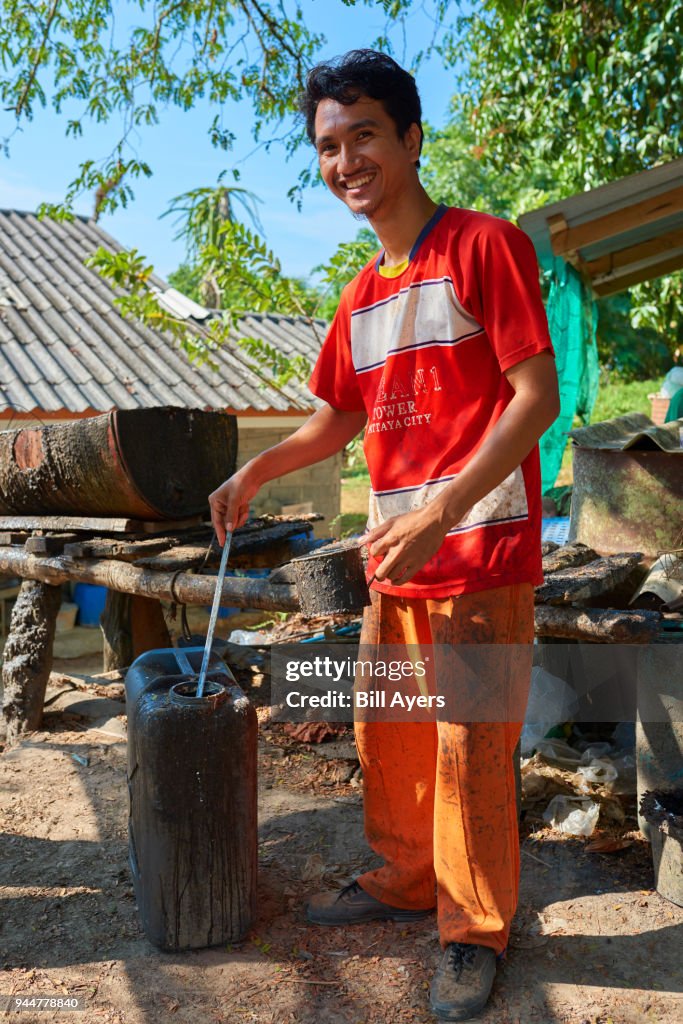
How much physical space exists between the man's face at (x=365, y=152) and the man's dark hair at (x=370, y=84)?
0.06 feet

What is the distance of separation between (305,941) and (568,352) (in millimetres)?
4765

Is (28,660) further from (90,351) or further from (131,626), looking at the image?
(90,351)

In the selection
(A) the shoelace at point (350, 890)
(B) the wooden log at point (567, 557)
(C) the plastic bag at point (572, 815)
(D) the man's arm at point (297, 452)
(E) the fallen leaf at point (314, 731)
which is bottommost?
(A) the shoelace at point (350, 890)

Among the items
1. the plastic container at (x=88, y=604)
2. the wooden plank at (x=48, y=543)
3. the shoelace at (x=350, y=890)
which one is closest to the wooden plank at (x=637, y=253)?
the wooden plank at (x=48, y=543)

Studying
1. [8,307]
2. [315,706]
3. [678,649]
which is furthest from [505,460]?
[8,307]

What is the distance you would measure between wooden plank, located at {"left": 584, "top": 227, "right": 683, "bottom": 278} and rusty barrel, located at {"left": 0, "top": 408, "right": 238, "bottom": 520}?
3667mm

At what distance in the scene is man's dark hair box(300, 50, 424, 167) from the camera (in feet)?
7.20

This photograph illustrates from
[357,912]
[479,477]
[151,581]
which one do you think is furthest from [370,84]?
[151,581]

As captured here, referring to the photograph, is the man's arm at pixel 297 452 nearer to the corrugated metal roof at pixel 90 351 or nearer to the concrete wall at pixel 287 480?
the corrugated metal roof at pixel 90 351

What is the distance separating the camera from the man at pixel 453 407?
2090mm

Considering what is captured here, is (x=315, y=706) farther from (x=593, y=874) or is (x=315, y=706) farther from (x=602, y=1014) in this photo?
(x=602, y=1014)

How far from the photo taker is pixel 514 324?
2025 mm

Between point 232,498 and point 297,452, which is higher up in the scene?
point 297,452

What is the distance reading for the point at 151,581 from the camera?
3947 millimetres
